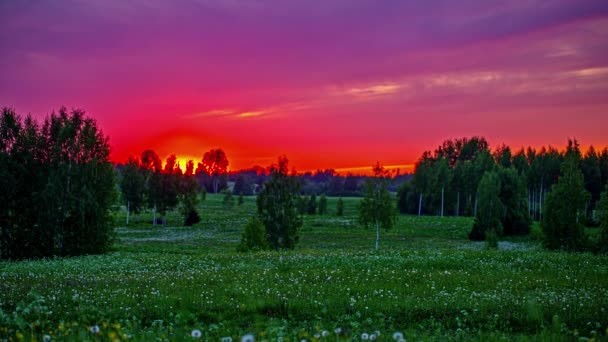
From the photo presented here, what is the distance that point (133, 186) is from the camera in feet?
267

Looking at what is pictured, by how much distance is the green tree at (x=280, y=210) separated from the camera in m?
37.8

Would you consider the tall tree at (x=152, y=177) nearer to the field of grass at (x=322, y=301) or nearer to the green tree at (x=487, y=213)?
the green tree at (x=487, y=213)

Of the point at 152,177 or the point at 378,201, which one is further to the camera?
the point at 152,177

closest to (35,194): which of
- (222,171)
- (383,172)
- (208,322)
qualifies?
(208,322)

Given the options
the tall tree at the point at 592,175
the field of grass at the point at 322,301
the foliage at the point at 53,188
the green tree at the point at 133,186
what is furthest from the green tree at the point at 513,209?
the green tree at the point at 133,186

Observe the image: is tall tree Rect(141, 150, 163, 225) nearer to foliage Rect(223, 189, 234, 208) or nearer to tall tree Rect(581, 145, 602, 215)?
foliage Rect(223, 189, 234, 208)

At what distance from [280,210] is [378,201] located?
14.2m

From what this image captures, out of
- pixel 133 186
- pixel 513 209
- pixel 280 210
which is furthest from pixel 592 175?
pixel 133 186

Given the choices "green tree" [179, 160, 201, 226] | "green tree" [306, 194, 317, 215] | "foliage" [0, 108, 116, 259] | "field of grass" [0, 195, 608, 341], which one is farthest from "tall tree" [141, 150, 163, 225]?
"field of grass" [0, 195, 608, 341]

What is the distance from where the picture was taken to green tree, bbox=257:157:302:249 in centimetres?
3781

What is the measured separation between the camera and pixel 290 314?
10.3 metres

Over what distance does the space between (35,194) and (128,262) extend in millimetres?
11878

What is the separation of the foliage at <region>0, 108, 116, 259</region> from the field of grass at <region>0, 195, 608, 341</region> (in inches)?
457

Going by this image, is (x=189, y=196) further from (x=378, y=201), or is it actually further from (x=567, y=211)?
(x=567, y=211)
